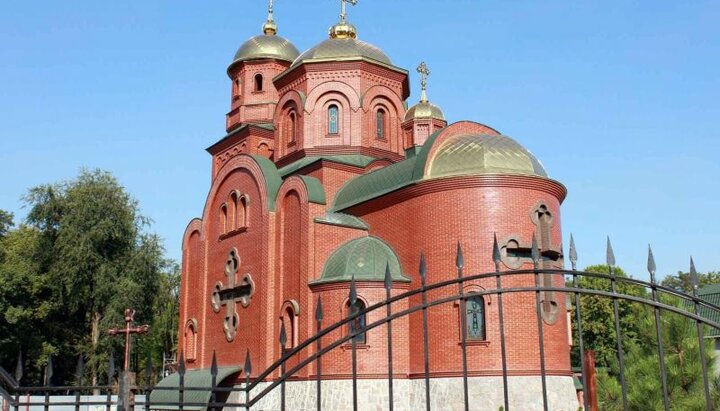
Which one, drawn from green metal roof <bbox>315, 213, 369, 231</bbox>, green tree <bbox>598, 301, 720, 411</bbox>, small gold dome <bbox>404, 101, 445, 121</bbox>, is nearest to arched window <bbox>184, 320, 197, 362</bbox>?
green metal roof <bbox>315, 213, 369, 231</bbox>

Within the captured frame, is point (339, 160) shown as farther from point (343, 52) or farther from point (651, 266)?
point (651, 266)

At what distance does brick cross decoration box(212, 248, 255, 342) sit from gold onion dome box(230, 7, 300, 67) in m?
8.13

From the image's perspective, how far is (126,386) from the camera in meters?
4.85

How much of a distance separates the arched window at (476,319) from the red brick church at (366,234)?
0.03 m

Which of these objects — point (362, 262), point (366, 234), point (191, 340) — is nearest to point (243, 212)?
point (366, 234)

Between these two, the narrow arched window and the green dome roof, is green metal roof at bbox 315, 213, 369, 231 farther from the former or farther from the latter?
the narrow arched window

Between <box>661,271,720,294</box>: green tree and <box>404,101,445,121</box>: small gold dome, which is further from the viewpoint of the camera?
<box>661,271,720,294</box>: green tree

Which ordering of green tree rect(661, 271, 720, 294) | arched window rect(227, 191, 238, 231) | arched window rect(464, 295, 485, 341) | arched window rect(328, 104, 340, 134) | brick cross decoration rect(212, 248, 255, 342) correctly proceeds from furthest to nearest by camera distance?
green tree rect(661, 271, 720, 294) < arched window rect(328, 104, 340, 134) < arched window rect(227, 191, 238, 231) < brick cross decoration rect(212, 248, 255, 342) < arched window rect(464, 295, 485, 341)

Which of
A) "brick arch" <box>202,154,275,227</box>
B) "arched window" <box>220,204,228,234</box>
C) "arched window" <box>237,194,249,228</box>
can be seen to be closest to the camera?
"brick arch" <box>202,154,275,227</box>

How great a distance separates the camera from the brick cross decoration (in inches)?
705

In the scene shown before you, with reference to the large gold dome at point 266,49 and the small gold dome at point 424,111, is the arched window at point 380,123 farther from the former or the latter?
the large gold dome at point 266,49

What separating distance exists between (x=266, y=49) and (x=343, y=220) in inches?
382

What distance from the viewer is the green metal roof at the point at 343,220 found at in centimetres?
1639

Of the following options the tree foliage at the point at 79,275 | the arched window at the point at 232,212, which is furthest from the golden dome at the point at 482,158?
the tree foliage at the point at 79,275
